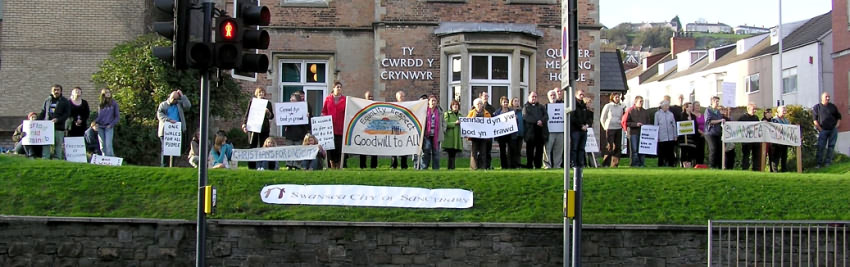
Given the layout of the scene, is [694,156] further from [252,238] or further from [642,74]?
[642,74]

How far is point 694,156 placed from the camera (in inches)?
818

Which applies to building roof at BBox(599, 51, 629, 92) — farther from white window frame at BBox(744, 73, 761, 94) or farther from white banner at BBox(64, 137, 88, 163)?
white banner at BBox(64, 137, 88, 163)

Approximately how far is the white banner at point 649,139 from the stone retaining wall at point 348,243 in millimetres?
6522

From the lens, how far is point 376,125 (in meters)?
18.8

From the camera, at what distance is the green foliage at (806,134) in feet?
74.9

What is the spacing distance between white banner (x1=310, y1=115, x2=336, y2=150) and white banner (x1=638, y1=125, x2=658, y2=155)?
669cm

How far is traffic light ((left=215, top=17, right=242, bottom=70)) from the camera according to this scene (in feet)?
34.1

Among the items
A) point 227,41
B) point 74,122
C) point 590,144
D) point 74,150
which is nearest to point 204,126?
point 227,41

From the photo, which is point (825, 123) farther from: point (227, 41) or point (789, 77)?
point (789, 77)

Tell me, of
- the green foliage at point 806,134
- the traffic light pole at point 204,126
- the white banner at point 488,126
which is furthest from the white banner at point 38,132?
the green foliage at point 806,134

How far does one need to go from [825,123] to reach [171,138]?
14058 millimetres

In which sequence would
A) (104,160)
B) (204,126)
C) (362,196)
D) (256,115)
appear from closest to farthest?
1. (204,126)
2. (362,196)
3. (104,160)
4. (256,115)

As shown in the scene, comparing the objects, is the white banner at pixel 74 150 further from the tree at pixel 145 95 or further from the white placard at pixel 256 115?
the tree at pixel 145 95

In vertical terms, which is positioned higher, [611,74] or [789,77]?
[789,77]
